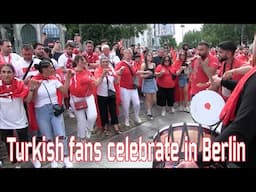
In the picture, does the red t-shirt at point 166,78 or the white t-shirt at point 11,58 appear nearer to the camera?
the white t-shirt at point 11,58

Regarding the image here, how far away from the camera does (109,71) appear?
14.4 feet

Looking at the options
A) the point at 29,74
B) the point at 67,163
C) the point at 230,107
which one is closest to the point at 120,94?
the point at 29,74

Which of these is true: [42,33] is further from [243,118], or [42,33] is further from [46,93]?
[243,118]

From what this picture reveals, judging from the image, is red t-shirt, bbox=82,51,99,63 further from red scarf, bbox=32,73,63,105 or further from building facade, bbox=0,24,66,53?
red scarf, bbox=32,73,63,105

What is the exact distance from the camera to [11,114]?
10.3 feet

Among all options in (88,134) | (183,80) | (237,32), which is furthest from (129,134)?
(237,32)

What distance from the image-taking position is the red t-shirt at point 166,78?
18.2 ft

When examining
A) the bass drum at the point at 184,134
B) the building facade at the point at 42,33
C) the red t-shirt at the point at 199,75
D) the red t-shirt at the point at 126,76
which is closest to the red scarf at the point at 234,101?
the bass drum at the point at 184,134

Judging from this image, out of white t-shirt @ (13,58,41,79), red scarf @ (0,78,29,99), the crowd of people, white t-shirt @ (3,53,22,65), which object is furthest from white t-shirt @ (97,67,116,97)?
red scarf @ (0,78,29,99)

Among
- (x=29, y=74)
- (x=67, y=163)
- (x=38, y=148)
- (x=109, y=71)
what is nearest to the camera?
(x=38, y=148)

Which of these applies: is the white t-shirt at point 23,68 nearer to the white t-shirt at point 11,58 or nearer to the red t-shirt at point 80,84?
the white t-shirt at point 11,58
